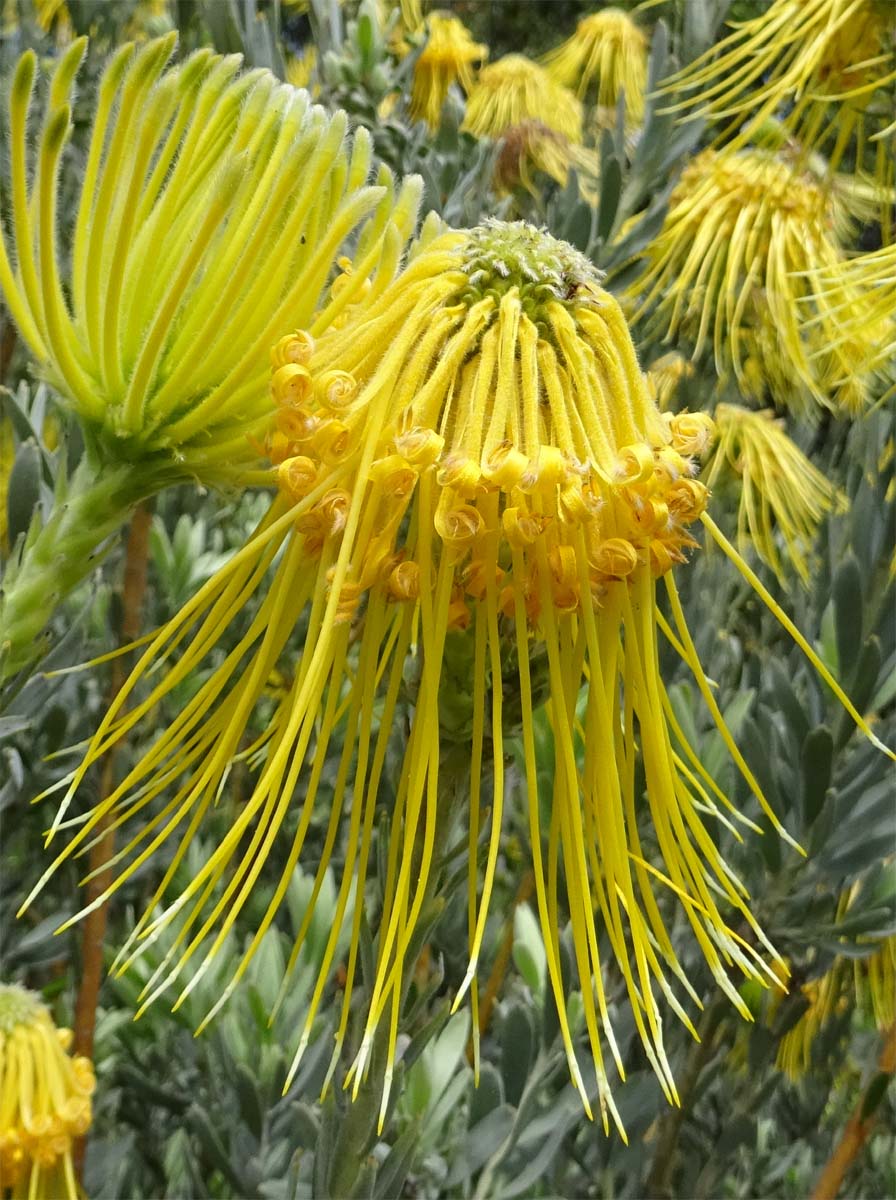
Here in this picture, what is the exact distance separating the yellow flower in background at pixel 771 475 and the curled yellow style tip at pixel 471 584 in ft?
3.81

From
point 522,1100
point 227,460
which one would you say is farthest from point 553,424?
point 522,1100

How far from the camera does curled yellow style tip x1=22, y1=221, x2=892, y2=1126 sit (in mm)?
402

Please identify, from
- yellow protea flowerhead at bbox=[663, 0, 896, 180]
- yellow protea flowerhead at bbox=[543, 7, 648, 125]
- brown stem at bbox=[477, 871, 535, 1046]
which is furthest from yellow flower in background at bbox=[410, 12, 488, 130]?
brown stem at bbox=[477, 871, 535, 1046]

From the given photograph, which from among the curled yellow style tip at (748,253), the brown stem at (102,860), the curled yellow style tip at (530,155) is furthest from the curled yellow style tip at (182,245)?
the curled yellow style tip at (530,155)

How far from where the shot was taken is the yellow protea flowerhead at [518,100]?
232 cm

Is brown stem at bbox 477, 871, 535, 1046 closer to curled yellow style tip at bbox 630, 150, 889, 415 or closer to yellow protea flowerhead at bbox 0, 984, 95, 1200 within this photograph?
yellow protea flowerhead at bbox 0, 984, 95, 1200

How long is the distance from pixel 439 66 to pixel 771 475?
1.02 m

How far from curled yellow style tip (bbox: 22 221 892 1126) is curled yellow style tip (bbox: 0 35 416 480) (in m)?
0.03

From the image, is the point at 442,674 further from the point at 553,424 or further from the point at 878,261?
the point at 878,261

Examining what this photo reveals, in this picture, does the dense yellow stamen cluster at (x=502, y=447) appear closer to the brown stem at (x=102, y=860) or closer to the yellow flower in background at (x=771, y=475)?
the brown stem at (x=102, y=860)

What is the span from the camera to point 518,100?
7.84ft

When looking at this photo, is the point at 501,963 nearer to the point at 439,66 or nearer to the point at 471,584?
the point at 471,584

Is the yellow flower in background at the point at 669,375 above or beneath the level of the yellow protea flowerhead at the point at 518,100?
beneath

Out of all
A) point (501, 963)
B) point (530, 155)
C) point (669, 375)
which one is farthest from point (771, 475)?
point (501, 963)
